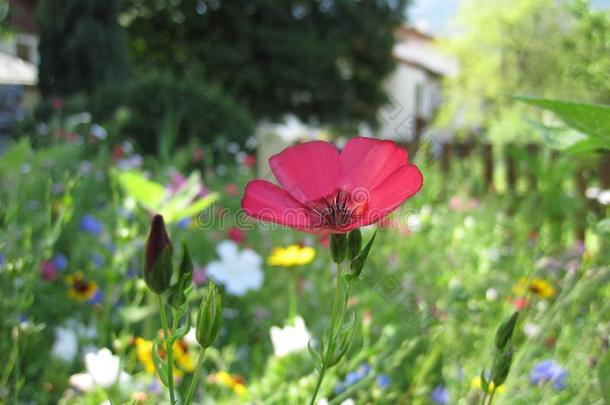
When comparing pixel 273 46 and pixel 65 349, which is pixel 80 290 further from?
pixel 273 46

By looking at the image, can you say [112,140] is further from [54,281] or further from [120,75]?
[120,75]

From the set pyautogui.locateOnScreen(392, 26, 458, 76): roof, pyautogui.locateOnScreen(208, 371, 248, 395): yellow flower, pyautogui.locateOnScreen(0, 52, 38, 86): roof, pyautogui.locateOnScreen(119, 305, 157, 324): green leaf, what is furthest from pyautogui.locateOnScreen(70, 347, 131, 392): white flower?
pyautogui.locateOnScreen(392, 26, 458, 76): roof

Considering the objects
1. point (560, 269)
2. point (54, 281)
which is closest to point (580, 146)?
point (560, 269)

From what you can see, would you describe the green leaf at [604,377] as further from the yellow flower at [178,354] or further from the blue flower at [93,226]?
the blue flower at [93,226]

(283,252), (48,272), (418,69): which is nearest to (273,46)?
(418,69)

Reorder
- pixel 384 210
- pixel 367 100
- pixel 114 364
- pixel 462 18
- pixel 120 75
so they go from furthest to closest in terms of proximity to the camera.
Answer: pixel 462 18 → pixel 367 100 → pixel 120 75 → pixel 114 364 → pixel 384 210

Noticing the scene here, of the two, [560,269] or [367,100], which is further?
[367,100]

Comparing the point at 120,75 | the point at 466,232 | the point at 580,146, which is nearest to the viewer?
the point at 580,146
